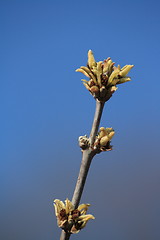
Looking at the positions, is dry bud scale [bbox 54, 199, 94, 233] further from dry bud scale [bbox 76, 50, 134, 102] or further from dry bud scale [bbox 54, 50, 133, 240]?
dry bud scale [bbox 76, 50, 134, 102]

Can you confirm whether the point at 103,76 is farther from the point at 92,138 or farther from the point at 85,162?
the point at 85,162

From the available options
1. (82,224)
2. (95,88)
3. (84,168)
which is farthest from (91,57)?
(82,224)

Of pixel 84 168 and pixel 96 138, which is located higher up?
pixel 96 138

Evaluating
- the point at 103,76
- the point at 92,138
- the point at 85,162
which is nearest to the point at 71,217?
the point at 85,162

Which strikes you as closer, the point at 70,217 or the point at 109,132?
the point at 70,217

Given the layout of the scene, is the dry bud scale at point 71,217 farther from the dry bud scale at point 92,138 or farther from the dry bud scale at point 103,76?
the dry bud scale at point 103,76

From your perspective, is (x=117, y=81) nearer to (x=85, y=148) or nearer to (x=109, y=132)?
(x=109, y=132)

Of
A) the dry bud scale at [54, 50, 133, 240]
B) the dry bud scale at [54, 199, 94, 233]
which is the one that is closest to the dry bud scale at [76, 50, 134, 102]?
the dry bud scale at [54, 50, 133, 240]
